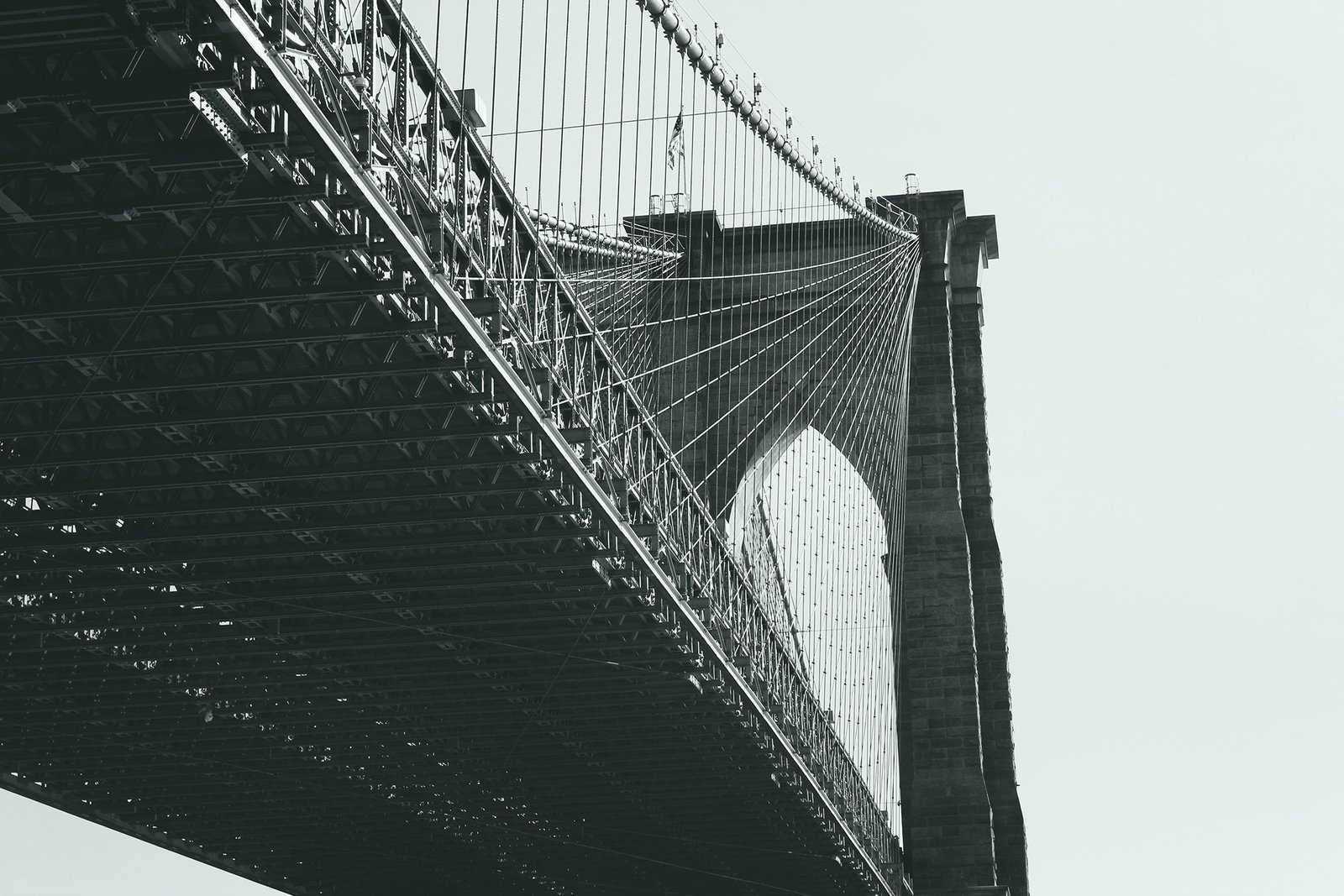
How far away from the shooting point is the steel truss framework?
18594 millimetres

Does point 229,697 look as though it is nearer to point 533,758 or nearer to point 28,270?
point 533,758

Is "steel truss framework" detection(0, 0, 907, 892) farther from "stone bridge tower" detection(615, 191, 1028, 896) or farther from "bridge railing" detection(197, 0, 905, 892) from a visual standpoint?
"stone bridge tower" detection(615, 191, 1028, 896)

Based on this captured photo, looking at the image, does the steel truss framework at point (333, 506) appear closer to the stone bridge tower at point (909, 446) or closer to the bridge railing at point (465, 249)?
the bridge railing at point (465, 249)

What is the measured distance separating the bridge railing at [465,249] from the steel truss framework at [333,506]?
5 centimetres

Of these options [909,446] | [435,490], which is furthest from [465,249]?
[909,446]

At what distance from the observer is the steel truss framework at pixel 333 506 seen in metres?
18.6

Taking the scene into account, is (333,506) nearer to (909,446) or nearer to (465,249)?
(465,249)

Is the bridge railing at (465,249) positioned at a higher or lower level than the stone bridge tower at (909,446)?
lower

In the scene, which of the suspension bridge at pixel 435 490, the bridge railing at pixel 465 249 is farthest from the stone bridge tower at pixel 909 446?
the bridge railing at pixel 465 249

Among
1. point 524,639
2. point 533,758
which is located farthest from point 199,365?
point 533,758

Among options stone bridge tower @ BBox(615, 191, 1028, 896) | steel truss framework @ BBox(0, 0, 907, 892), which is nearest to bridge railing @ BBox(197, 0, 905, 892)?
steel truss framework @ BBox(0, 0, 907, 892)

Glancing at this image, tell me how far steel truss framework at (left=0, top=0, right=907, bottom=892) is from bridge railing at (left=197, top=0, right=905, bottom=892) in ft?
0.17

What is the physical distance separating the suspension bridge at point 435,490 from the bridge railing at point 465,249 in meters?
0.06

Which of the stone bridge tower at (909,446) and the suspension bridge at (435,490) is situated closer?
the suspension bridge at (435,490)
